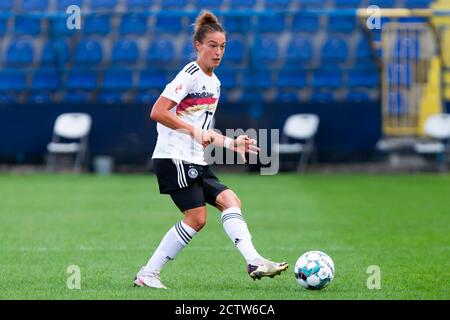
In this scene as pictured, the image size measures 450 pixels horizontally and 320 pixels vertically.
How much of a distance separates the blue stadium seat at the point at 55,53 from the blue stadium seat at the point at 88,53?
0.25 m

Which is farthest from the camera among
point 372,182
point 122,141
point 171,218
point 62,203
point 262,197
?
point 122,141

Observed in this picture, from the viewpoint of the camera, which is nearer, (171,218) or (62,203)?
(171,218)

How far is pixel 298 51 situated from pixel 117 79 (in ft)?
12.3

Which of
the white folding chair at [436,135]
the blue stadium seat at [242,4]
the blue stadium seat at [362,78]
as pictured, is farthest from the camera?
the blue stadium seat at [242,4]

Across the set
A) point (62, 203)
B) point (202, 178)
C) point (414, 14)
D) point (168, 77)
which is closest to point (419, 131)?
point (414, 14)

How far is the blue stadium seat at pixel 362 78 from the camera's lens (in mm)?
22141

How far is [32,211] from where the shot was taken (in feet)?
48.0

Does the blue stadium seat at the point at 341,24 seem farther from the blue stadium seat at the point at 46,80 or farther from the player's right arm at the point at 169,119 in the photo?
the player's right arm at the point at 169,119

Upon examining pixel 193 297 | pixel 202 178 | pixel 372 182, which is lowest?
pixel 372 182

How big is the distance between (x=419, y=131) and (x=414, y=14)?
2976 millimetres

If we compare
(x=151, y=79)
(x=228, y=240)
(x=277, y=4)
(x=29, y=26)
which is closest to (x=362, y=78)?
(x=277, y=4)

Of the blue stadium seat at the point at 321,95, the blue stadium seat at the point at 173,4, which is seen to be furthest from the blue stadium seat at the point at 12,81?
the blue stadium seat at the point at 321,95

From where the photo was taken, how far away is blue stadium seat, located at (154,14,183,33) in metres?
22.5
